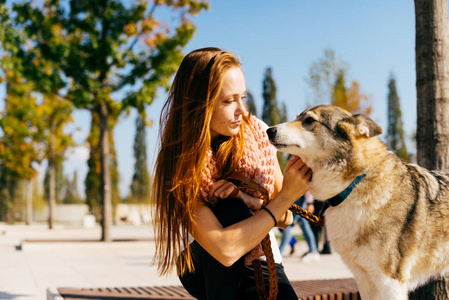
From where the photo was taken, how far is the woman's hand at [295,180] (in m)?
2.47

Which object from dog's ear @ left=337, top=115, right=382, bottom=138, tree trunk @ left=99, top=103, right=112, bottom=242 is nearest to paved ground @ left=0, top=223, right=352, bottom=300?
tree trunk @ left=99, top=103, right=112, bottom=242

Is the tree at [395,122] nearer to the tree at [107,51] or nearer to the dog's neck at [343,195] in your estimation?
the tree at [107,51]

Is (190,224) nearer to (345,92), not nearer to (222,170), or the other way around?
(222,170)

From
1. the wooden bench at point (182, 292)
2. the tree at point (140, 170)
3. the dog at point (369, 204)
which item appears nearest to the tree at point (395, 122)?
the tree at point (140, 170)

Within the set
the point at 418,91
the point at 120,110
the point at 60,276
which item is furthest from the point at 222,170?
the point at 120,110

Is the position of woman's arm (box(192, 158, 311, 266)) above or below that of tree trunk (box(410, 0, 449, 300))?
below

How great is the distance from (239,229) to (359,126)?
102 cm

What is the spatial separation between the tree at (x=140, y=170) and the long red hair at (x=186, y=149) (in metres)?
49.9

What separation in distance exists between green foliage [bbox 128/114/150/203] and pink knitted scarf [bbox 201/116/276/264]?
4991 cm

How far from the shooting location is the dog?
2.69m

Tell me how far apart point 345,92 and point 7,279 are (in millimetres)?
23819

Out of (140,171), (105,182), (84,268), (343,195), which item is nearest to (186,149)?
(343,195)

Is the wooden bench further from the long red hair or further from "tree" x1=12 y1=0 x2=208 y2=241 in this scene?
"tree" x1=12 y1=0 x2=208 y2=241

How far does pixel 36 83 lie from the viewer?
570 inches
